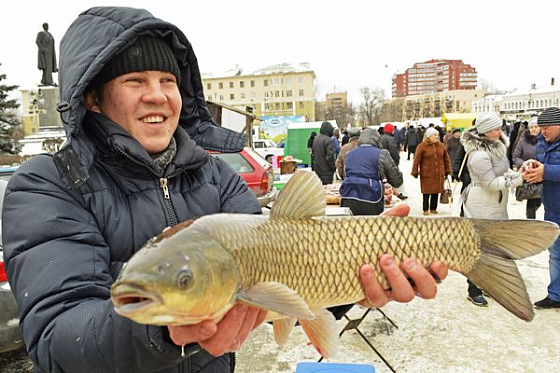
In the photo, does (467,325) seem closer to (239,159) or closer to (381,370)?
(381,370)

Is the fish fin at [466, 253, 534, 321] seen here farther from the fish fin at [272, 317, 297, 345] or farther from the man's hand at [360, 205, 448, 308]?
the fish fin at [272, 317, 297, 345]

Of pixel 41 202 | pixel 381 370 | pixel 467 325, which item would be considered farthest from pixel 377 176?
pixel 41 202

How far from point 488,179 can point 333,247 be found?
4.50 m

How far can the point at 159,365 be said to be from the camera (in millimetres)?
1331

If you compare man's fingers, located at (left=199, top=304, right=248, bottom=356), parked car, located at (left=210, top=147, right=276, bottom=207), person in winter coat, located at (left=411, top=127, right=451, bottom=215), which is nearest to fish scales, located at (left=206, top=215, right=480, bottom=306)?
man's fingers, located at (left=199, top=304, right=248, bottom=356)

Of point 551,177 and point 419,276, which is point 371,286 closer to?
point 419,276

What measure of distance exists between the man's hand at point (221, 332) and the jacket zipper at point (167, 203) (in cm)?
55

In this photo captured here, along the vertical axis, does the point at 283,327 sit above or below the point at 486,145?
below

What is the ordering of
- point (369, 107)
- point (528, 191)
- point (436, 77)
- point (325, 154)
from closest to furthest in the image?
point (528, 191) < point (325, 154) < point (369, 107) < point (436, 77)

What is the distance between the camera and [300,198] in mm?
1648

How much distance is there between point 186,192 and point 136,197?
0.74ft

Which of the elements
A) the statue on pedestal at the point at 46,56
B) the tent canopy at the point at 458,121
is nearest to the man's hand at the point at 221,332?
the statue on pedestal at the point at 46,56

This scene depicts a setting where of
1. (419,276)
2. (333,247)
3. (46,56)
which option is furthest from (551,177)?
(46,56)

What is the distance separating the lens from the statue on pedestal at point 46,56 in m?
18.8
